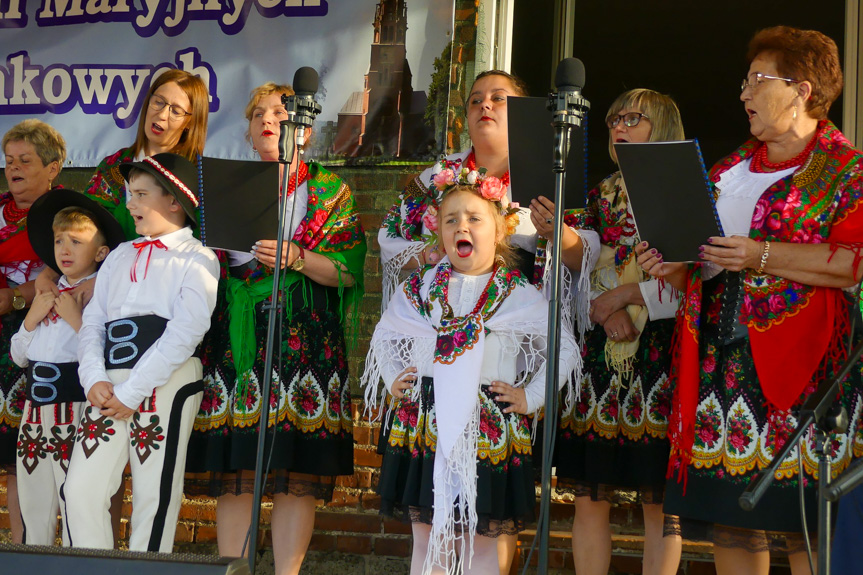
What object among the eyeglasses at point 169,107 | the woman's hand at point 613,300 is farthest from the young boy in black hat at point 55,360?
the woman's hand at point 613,300

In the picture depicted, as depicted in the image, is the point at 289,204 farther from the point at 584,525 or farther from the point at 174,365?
the point at 584,525

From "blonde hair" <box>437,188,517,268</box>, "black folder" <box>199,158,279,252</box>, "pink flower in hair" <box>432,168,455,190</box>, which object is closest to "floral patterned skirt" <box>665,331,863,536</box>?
"blonde hair" <box>437,188,517,268</box>

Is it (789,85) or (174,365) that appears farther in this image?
(174,365)

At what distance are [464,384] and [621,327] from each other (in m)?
0.56

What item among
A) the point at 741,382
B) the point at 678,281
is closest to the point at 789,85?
the point at 678,281

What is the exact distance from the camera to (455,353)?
2.71 m

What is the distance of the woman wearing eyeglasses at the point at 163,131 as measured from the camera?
335 cm

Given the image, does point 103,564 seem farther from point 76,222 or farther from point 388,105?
point 388,105

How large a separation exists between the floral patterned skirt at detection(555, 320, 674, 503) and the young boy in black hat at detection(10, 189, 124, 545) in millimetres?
1575

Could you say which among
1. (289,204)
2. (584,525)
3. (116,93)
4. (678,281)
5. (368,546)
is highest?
(116,93)

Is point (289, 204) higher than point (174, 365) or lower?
higher

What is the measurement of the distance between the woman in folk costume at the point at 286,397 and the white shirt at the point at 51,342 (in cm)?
44

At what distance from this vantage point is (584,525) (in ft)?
9.70

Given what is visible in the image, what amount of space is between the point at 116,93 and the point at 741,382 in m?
2.93
